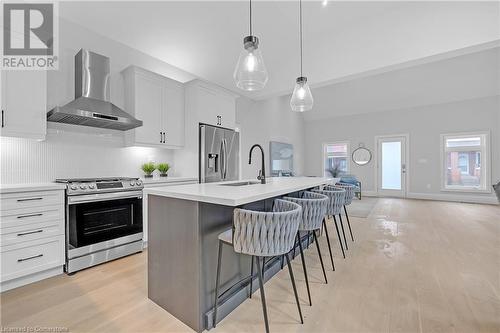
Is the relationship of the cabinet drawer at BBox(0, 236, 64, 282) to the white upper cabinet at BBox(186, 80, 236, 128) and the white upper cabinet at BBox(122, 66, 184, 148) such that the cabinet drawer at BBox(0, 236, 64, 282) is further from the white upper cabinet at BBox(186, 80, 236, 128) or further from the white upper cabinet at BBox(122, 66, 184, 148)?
the white upper cabinet at BBox(186, 80, 236, 128)

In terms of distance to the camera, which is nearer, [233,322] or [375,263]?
[233,322]

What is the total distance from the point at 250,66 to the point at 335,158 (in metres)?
7.45

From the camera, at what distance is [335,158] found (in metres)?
8.77

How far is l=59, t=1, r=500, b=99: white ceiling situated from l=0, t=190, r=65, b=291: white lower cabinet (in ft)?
7.42

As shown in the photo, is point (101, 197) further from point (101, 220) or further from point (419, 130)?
point (419, 130)

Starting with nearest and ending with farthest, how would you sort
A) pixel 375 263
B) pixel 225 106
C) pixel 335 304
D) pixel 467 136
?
pixel 335 304, pixel 375 263, pixel 225 106, pixel 467 136

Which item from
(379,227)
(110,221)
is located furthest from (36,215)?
(379,227)

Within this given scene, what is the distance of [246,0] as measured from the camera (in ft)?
10.2

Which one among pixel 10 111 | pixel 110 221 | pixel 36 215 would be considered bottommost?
pixel 110 221

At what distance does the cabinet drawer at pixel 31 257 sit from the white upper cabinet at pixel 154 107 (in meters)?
1.47

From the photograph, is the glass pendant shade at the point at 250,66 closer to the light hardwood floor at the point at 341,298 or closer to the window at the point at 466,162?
the light hardwood floor at the point at 341,298

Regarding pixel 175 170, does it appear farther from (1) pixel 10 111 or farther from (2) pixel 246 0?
(2) pixel 246 0

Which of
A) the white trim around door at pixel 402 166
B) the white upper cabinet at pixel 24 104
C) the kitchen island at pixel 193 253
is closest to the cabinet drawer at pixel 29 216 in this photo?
the white upper cabinet at pixel 24 104

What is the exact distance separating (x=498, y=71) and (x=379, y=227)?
529 centimetres
